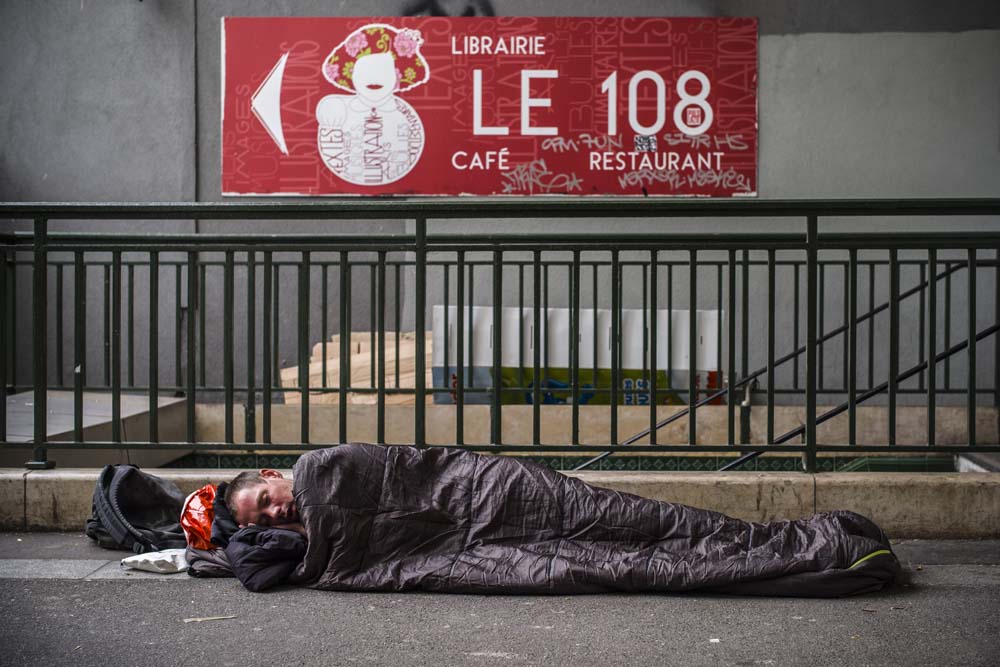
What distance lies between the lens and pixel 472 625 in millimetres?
2615

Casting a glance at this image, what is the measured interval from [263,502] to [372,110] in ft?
17.2

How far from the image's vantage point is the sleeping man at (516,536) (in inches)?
112

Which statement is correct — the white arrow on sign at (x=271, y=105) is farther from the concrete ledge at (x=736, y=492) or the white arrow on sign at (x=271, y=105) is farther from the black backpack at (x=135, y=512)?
the concrete ledge at (x=736, y=492)

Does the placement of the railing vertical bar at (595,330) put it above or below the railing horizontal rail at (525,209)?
below

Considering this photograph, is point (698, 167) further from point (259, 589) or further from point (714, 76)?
point (259, 589)

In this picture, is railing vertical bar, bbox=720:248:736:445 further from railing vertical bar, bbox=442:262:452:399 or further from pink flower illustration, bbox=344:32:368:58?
pink flower illustration, bbox=344:32:368:58

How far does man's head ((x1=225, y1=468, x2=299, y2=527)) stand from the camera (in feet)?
10.3

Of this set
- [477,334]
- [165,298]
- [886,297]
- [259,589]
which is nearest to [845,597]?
[259,589]

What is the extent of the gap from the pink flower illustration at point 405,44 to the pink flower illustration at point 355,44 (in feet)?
0.88

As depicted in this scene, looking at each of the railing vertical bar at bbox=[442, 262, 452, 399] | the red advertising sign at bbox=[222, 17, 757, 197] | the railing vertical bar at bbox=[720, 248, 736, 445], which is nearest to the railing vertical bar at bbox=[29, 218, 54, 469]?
the railing vertical bar at bbox=[442, 262, 452, 399]

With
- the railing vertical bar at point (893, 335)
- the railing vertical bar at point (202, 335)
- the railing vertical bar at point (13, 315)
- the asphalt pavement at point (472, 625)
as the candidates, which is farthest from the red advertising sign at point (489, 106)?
the asphalt pavement at point (472, 625)

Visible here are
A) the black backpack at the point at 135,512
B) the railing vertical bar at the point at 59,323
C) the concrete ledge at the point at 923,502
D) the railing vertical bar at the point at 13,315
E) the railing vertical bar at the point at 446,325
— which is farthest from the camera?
the railing vertical bar at the point at 59,323

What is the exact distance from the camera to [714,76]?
752cm

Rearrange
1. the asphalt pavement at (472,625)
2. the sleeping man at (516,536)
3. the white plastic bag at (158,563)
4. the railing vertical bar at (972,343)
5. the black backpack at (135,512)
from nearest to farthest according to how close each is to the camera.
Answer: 1. the asphalt pavement at (472,625)
2. the sleeping man at (516,536)
3. the white plastic bag at (158,563)
4. the black backpack at (135,512)
5. the railing vertical bar at (972,343)
